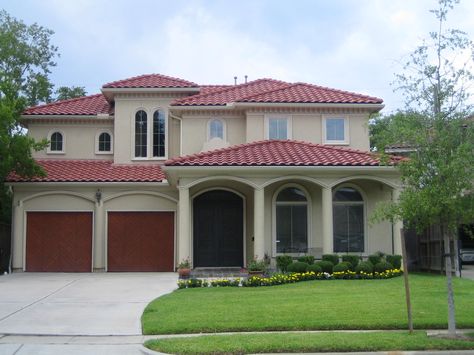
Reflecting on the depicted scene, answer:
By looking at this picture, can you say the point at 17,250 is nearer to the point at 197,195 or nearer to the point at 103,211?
the point at 103,211

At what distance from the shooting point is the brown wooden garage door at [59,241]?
23.4m

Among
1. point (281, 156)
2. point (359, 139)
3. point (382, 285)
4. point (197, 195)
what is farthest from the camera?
point (359, 139)

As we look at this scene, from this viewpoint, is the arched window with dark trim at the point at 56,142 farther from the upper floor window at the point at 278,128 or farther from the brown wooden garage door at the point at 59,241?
the upper floor window at the point at 278,128

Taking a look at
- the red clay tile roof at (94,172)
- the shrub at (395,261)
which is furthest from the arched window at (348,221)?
the red clay tile roof at (94,172)

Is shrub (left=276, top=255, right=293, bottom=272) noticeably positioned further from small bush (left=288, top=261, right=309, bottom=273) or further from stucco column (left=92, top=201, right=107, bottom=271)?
stucco column (left=92, top=201, right=107, bottom=271)

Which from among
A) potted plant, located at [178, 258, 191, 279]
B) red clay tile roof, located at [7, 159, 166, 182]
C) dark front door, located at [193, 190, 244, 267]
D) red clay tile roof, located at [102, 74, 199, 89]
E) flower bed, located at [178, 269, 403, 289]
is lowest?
flower bed, located at [178, 269, 403, 289]

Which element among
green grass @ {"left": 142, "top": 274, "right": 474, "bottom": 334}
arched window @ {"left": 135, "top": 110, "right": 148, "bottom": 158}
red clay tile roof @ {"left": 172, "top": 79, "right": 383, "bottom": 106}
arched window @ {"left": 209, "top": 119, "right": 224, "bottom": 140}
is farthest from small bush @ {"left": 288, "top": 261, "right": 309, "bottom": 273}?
arched window @ {"left": 135, "top": 110, "right": 148, "bottom": 158}

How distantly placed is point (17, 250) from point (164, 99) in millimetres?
7999

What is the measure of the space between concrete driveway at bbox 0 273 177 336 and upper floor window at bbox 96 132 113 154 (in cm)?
602

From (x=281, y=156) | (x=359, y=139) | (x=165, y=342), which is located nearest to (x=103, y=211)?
(x=281, y=156)

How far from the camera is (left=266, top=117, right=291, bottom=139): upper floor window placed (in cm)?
2372

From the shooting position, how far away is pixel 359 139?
2381 cm

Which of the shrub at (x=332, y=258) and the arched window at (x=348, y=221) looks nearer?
the shrub at (x=332, y=258)

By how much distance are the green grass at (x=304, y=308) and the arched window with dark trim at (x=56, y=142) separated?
38.1 feet
